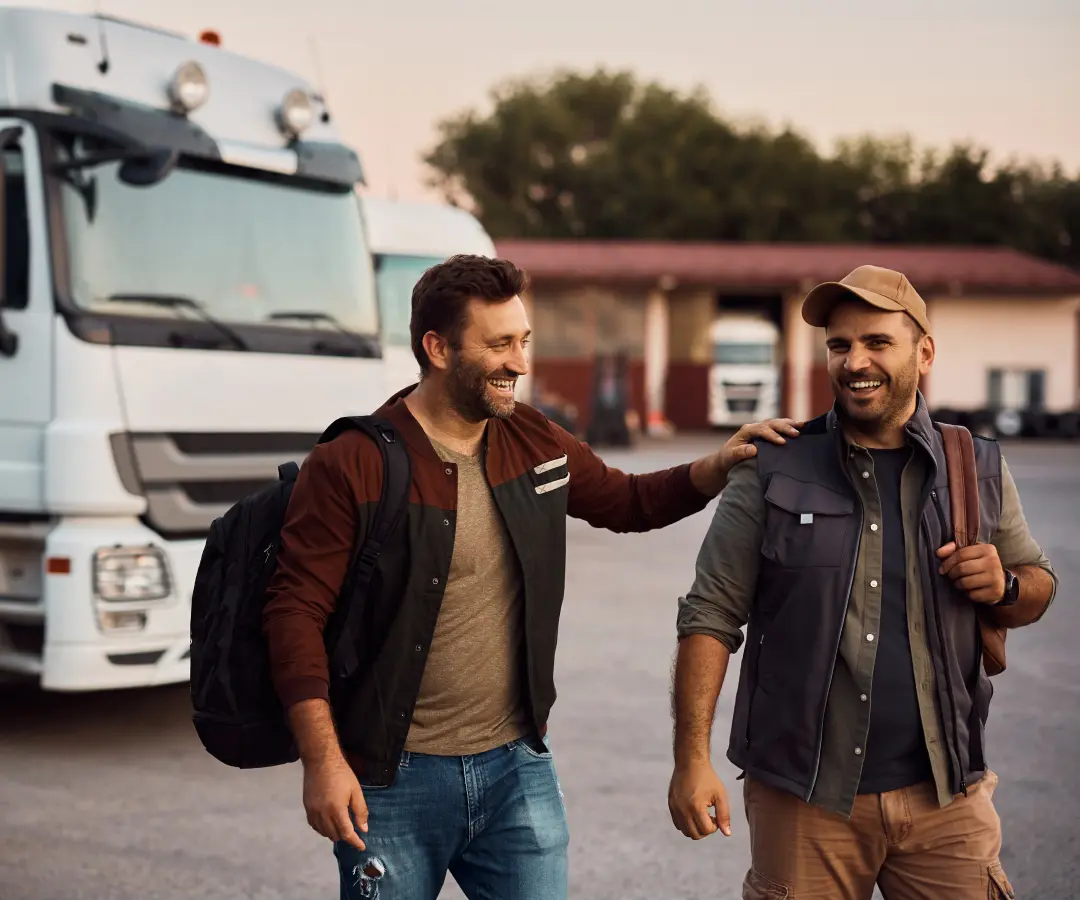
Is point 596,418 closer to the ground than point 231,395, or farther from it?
closer to the ground

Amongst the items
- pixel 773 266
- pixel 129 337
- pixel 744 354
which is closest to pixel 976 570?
pixel 129 337

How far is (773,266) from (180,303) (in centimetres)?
3251

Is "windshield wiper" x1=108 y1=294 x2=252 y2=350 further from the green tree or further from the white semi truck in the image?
the green tree

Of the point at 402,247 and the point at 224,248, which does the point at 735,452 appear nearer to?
the point at 224,248

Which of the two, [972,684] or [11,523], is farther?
[11,523]

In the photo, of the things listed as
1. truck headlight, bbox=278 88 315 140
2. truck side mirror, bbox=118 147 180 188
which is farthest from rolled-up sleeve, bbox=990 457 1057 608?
truck headlight, bbox=278 88 315 140

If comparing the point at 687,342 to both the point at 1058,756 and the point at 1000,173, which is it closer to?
the point at 1000,173

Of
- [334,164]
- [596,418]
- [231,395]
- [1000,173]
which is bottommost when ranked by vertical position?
[596,418]

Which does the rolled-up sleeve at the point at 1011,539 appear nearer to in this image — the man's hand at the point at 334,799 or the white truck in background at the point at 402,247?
the man's hand at the point at 334,799

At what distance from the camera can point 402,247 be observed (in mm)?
10289

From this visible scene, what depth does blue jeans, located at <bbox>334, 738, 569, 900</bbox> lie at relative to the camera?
278cm

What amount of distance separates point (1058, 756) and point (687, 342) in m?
31.8

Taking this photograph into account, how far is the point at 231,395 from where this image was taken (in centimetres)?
647

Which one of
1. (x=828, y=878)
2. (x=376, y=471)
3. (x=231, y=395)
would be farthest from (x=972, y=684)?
(x=231, y=395)
